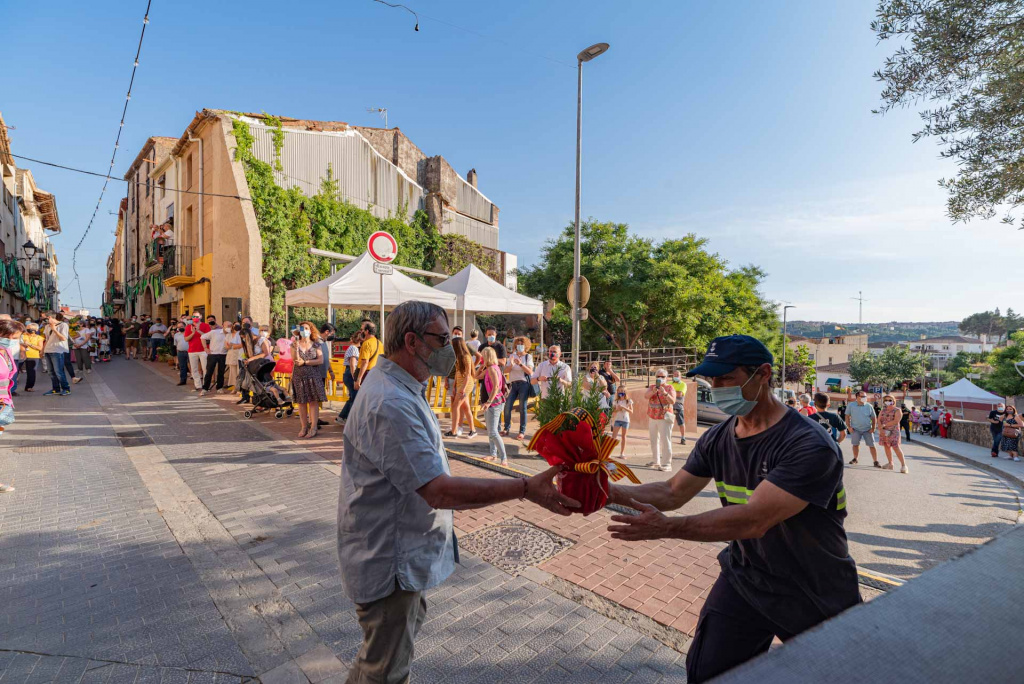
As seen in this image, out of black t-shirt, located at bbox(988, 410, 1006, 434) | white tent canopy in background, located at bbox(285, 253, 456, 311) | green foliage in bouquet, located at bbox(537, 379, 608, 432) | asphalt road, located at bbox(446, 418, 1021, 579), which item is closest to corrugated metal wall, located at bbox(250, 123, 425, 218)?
white tent canopy in background, located at bbox(285, 253, 456, 311)

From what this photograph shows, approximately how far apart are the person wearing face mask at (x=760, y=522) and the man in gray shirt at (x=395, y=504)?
1.82 feet

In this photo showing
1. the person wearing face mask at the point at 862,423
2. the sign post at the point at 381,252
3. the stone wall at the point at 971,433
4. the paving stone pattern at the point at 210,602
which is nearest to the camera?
the paving stone pattern at the point at 210,602

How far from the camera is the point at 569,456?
6.77ft

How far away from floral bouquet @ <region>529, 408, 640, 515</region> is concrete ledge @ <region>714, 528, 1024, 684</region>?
1.04 meters

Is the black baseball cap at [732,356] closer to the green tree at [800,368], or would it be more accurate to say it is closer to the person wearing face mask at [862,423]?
the person wearing face mask at [862,423]

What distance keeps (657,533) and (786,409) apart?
2.42 feet

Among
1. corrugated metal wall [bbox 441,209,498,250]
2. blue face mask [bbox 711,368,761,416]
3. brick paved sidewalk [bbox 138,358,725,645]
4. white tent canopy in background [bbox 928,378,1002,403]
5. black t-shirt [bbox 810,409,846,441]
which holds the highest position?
corrugated metal wall [bbox 441,209,498,250]

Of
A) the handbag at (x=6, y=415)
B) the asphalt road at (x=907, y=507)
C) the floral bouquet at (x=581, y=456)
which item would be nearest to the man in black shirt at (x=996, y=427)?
the asphalt road at (x=907, y=507)

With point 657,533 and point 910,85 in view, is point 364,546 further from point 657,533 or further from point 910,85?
point 910,85

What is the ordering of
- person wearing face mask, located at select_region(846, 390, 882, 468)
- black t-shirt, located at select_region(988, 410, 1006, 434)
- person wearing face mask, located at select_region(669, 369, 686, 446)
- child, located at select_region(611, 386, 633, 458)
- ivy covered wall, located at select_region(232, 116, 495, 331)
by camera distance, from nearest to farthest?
child, located at select_region(611, 386, 633, 458), person wearing face mask, located at select_region(669, 369, 686, 446), person wearing face mask, located at select_region(846, 390, 882, 468), black t-shirt, located at select_region(988, 410, 1006, 434), ivy covered wall, located at select_region(232, 116, 495, 331)

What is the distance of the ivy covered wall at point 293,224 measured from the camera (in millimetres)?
18938

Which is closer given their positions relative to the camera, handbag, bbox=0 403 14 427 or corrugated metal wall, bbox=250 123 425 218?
handbag, bbox=0 403 14 427

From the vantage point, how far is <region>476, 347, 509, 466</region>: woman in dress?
25.0 ft

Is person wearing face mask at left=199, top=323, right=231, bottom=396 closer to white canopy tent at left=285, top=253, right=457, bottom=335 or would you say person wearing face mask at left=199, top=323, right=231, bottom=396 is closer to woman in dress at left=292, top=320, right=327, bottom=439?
white canopy tent at left=285, top=253, right=457, bottom=335
